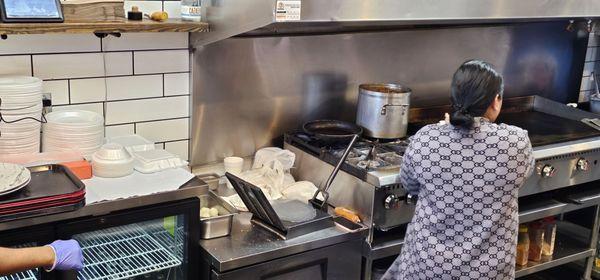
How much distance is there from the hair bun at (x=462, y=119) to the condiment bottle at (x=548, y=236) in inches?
56.1

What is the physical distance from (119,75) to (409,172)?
1136mm

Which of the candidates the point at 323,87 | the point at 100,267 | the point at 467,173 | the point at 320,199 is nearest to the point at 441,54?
the point at 323,87

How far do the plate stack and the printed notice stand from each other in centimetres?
82

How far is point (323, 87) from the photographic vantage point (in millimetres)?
3043

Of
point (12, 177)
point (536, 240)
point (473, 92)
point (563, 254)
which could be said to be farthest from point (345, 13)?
point (563, 254)

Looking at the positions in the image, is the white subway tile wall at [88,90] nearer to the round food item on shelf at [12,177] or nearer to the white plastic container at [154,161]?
the white plastic container at [154,161]

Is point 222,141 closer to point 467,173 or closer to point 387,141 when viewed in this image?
point 387,141

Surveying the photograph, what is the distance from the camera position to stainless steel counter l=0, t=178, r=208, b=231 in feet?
6.14

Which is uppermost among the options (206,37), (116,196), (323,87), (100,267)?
(206,37)

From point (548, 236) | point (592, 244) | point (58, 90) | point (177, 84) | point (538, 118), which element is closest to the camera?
point (58, 90)

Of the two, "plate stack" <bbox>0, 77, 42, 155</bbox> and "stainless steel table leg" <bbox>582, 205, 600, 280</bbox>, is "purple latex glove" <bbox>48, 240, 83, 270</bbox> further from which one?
"stainless steel table leg" <bbox>582, 205, 600, 280</bbox>

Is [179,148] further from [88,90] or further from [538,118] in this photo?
[538,118]

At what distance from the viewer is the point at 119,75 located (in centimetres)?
252

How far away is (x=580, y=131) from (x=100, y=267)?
227cm
